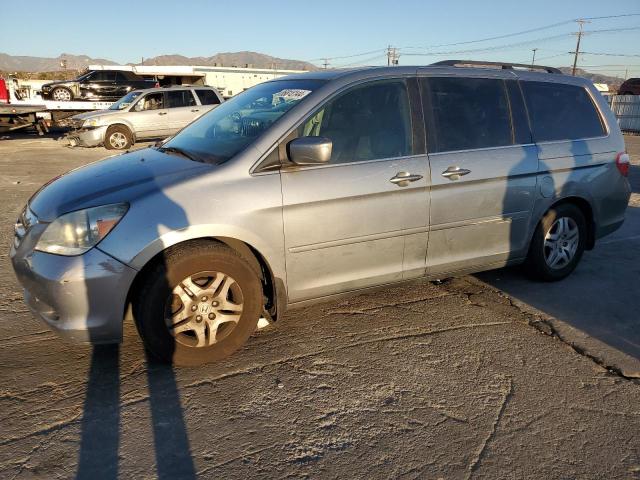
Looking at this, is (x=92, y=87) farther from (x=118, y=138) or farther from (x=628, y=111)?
(x=628, y=111)

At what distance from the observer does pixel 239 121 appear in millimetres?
3664

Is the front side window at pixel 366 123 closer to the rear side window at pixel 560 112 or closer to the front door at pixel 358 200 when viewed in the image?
the front door at pixel 358 200

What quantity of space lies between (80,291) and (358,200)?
177 cm

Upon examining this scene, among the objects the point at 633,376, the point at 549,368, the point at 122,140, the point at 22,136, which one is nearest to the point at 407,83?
the point at 549,368

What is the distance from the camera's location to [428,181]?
3.57m

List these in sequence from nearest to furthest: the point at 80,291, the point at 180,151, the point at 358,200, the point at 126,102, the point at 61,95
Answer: the point at 80,291 → the point at 358,200 → the point at 180,151 → the point at 126,102 → the point at 61,95

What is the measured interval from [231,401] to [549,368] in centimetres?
202

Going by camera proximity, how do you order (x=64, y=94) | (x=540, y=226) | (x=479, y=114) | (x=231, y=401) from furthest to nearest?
1. (x=64, y=94)
2. (x=540, y=226)
3. (x=479, y=114)
4. (x=231, y=401)

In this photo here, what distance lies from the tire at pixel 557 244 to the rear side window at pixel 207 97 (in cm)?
1256

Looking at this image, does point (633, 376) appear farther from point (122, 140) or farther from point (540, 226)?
point (122, 140)

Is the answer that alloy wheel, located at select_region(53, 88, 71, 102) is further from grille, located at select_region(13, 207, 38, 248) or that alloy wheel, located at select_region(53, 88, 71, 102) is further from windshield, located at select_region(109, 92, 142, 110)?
grille, located at select_region(13, 207, 38, 248)

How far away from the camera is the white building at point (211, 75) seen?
27.6m

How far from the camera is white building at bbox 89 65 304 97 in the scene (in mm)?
27617

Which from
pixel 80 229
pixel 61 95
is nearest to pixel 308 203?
pixel 80 229
